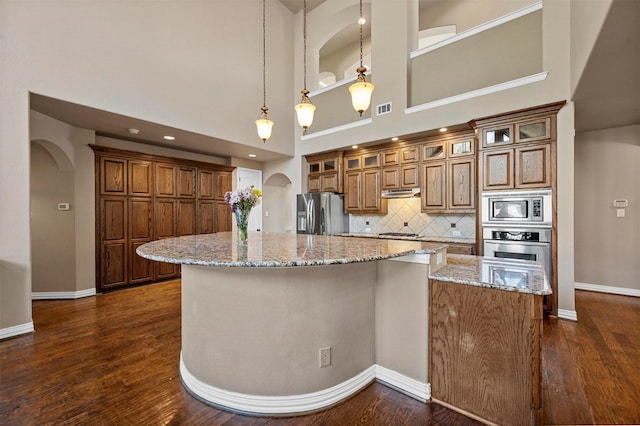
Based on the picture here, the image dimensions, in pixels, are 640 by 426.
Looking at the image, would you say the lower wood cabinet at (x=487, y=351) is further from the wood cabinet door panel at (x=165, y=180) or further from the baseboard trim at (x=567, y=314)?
the wood cabinet door panel at (x=165, y=180)

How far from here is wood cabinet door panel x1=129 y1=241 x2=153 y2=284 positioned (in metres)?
4.91

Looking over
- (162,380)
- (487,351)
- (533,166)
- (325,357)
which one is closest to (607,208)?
(533,166)

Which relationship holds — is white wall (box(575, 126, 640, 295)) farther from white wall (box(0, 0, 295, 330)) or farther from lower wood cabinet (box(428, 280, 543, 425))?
white wall (box(0, 0, 295, 330))

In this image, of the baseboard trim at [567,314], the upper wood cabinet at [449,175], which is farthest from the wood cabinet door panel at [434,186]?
the baseboard trim at [567,314]

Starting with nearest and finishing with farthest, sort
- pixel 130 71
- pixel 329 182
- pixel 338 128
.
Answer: pixel 130 71 < pixel 338 128 < pixel 329 182

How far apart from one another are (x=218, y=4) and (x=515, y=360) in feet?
19.7

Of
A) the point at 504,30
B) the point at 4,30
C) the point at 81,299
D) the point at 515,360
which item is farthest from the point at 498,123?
the point at 81,299

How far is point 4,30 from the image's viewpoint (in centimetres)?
287

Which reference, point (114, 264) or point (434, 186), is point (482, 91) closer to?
point (434, 186)

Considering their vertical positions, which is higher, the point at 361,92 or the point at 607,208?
the point at 361,92

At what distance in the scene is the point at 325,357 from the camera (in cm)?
187

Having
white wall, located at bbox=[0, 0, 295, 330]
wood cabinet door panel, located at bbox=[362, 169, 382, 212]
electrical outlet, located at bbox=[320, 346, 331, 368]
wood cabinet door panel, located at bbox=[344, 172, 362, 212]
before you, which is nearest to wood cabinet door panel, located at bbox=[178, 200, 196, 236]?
white wall, located at bbox=[0, 0, 295, 330]

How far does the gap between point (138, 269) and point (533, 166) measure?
6.16 meters

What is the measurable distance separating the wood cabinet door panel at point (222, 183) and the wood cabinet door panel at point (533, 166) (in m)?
5.23
